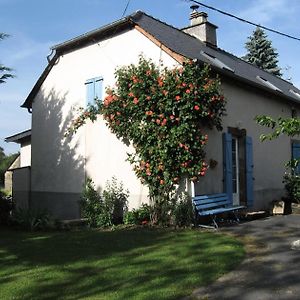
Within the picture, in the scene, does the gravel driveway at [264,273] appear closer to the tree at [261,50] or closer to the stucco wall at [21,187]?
the stucco wall at [21,187]

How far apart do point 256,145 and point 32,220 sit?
22.5ft

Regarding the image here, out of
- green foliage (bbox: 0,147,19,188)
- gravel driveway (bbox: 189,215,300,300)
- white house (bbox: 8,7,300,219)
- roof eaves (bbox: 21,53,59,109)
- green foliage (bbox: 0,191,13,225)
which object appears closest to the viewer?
gravel driveway (bbox: 189,215,300,300)

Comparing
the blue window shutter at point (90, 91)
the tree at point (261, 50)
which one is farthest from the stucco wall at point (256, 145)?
the tree at point (261, 50)

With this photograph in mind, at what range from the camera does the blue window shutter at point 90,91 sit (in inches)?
536

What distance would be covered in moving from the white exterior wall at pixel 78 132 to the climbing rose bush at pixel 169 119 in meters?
0.84

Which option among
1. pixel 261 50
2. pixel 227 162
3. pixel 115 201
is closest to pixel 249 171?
pixel 227 162

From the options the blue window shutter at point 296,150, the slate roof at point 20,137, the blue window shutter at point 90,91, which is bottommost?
the blue window shutter at point 296,150

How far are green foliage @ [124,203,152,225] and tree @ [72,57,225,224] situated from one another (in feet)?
1.14

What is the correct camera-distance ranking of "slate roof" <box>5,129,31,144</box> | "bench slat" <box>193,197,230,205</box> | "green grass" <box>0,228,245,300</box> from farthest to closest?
"slate roof" <box>5,129,31,144</box> < "bench slat" <box>193,197,230,205</box> < "green grass" <box>0,228,245,300</box>

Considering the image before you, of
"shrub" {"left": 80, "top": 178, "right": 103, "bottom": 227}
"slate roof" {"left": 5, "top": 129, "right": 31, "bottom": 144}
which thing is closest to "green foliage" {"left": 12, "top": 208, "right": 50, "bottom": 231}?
"shrub" {"left": 80, "top": 178, "right": 103, "bottom": 227}

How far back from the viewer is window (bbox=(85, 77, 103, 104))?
13.3m

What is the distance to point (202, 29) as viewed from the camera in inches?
657

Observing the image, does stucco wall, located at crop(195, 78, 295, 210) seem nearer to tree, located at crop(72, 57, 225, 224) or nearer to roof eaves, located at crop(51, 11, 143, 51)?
tree, located at crop(72, 57, 225, 224)

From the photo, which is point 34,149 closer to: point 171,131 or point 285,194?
point 171,131
